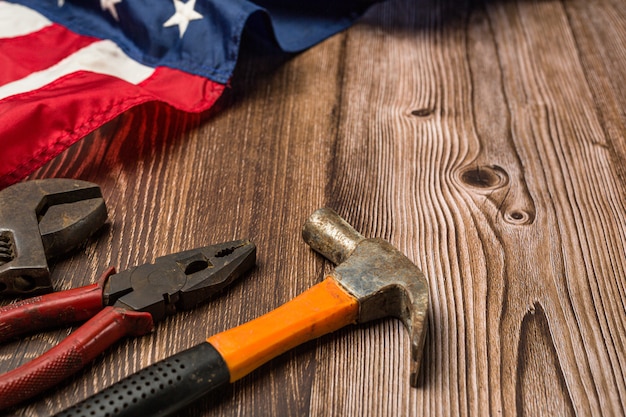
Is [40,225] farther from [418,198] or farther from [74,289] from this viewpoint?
[418,198]

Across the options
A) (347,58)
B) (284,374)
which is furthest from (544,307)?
(347,58)

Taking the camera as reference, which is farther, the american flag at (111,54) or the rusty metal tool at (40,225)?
the american flag at (111,54)

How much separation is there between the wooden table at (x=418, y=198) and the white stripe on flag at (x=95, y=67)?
12 cm

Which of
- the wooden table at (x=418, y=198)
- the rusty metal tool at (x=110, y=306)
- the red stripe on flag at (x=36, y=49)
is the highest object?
the red stripe on flag at (x=36, y=49)

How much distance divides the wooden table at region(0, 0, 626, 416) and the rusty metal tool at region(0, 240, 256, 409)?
46 mm

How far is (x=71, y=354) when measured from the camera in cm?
102

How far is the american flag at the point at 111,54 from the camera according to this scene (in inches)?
58.5

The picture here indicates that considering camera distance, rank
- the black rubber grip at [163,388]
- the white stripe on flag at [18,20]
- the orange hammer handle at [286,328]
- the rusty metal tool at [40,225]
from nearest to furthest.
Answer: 1. the black rubber grip at [163,388]
2. the orange hammer handle at [286,328]
3. the rusty metal tool at [40,225]
4. the white stripe on flag at [18,20]

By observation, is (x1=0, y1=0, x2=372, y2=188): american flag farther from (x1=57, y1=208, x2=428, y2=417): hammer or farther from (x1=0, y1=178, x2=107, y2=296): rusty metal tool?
(x1=57, y1=208, x2=428, y2=417): hammer

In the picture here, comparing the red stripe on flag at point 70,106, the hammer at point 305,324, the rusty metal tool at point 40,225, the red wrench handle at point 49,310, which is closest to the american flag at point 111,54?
the red stripe on flag at point 70,106

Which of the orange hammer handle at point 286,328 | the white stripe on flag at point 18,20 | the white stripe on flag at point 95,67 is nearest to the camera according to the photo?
the orange hammer handle at point 286,328

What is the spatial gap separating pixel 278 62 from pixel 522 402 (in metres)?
1.19

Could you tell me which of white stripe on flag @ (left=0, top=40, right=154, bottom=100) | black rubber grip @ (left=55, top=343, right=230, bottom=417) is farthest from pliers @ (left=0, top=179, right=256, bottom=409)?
white stripe on flag @ (left=0, top=40, right=154, bottom=100)

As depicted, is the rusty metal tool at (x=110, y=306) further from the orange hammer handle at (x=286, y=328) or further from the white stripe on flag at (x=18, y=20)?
the white stripe on flag at (x=18, y=20)
